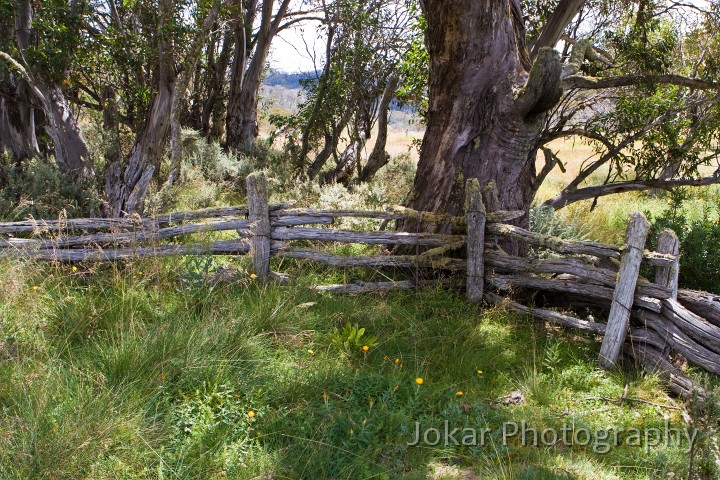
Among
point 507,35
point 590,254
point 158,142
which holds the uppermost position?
point 507,35

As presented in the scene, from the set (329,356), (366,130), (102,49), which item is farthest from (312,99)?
(329,356)

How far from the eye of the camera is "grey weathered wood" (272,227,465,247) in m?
5.50

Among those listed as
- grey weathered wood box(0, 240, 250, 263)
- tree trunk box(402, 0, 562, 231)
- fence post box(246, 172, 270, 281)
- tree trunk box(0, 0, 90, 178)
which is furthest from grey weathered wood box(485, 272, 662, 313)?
tree trunk box(0, 0, 90, 178)

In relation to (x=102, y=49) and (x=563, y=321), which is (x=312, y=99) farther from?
(x=563, y=321)

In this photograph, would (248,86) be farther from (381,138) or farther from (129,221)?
(129,221)

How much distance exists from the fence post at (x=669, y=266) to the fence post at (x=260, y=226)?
3.33 meters

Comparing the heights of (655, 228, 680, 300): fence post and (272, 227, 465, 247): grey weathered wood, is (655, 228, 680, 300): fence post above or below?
above

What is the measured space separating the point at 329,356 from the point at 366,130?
900 cm

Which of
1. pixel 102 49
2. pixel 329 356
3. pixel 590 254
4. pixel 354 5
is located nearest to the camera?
pixel 329 356

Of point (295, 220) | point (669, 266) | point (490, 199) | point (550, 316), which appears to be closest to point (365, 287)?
point (295, 220)

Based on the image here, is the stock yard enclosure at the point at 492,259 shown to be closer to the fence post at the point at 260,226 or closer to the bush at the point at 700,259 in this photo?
the fence post at the point at 260,226

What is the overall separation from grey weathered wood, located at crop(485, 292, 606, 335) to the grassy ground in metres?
0.12

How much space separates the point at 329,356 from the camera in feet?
13.9

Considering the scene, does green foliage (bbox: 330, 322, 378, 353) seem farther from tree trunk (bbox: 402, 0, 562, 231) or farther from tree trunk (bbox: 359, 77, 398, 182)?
tree trunk (bbox: 359, 77, 398, 182)
